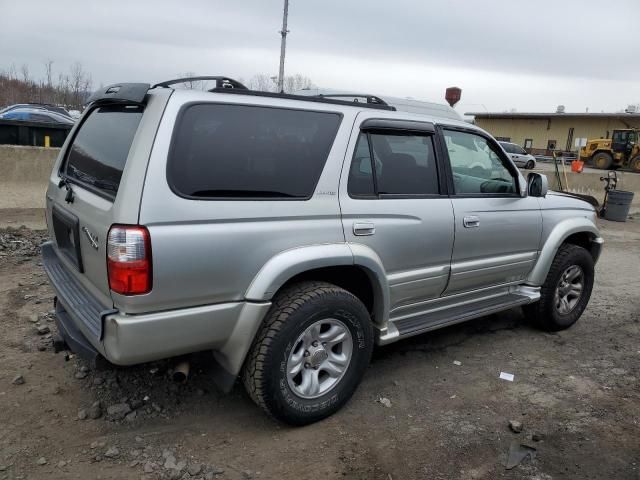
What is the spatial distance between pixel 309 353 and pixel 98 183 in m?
1.54

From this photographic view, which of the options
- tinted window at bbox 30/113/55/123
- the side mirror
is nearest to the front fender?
the side mirror

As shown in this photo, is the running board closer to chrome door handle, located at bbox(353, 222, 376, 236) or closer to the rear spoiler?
chrome door handle, located at bbox(353, 222, 376, 236)

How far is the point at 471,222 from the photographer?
12.5 ft

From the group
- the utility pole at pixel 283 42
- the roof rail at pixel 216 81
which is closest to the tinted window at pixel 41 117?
the utility pole at pixel 283 42

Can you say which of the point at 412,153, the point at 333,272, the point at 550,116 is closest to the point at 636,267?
the point at 412,153

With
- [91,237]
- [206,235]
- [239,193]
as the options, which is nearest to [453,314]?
[239,193]

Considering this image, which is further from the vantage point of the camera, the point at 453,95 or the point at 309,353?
the point at 453,95

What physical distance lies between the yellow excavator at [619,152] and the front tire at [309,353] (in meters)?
32.6

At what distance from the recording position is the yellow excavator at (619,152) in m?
30.6

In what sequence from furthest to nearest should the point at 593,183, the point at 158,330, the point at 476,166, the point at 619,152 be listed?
the point at 619,152 → the point at 593,183 → the point at 476,166 → the point at 158,330

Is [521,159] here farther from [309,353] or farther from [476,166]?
[309,353]

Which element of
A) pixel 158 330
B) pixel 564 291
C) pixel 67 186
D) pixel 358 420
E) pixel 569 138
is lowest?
pixel 358 420

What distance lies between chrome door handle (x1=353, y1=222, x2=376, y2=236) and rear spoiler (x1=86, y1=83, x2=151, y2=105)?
1390 mm

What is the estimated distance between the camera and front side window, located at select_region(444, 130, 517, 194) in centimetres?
390
